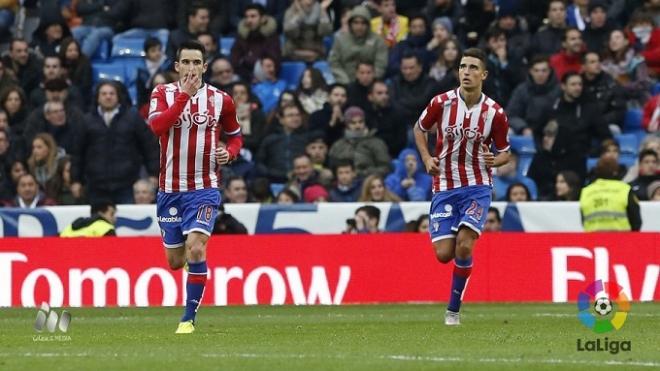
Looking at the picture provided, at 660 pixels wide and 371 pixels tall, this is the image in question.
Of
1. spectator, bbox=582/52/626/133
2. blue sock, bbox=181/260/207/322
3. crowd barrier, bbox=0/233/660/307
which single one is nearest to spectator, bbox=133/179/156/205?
crowd barrier, bbox=0/233/660/307

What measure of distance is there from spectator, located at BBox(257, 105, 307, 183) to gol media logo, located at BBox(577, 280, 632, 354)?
523 cm

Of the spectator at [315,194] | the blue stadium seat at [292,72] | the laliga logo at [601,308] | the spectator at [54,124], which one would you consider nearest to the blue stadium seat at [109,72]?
the spectator at [54,124]

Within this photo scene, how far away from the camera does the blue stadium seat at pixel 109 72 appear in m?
24.9

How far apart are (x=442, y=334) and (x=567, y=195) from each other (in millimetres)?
7923

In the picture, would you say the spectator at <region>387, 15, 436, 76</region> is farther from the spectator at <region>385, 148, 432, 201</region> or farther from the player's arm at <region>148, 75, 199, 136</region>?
the player's arm at <region>148, 75, 199, 136</region>

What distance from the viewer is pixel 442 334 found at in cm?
1309

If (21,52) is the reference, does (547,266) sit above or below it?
below

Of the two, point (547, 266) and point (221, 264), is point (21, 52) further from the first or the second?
point (547, 266)

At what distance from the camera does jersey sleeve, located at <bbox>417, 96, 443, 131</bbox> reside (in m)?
14.5

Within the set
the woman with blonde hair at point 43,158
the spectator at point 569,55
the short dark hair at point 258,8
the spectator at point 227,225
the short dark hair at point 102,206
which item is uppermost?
the short dark hair at point 258,8

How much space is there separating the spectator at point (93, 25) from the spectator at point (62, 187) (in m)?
3.57

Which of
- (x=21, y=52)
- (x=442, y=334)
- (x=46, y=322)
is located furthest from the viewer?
(x=21, y=52)

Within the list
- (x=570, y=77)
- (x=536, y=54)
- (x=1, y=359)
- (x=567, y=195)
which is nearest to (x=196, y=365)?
(x=1, y=359)

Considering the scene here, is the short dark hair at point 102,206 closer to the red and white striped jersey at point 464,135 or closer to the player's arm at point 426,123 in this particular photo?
the player's arm at point 426,123
